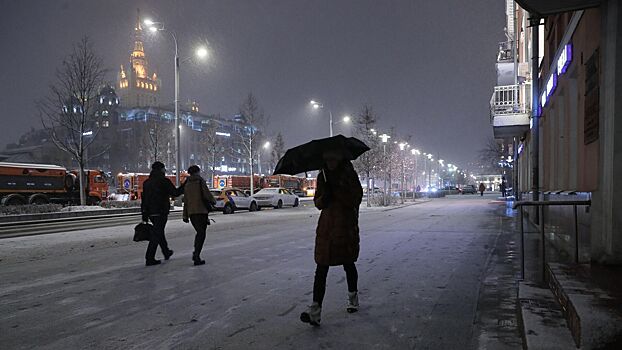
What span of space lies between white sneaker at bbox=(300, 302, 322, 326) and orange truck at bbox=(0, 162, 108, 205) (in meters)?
27.5

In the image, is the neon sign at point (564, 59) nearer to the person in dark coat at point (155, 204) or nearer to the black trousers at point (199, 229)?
the black trousers at point (199, 229)

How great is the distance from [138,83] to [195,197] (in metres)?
177

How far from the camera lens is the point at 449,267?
7.95 meters

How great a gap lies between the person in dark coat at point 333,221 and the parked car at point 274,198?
2464 cm

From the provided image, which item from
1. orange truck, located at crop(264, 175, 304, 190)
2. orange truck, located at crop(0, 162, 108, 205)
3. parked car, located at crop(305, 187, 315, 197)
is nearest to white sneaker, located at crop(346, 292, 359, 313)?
orange truck, located at crop(0, 162, 108, 205)

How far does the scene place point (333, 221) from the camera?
4.70 metres

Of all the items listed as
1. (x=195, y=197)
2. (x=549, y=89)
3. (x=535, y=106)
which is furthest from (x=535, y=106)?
(x=195, y=197)

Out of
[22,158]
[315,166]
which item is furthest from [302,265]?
[22,158]

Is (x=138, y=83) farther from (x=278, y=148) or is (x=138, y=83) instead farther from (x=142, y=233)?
(x=142, y=233)

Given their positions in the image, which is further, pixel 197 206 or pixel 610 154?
pixel 197 206

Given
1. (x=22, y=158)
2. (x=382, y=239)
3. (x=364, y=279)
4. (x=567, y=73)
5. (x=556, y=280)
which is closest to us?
(x=556, y=280)

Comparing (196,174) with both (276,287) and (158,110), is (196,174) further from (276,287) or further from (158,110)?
(158,110)

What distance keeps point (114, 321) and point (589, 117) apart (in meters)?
7.34

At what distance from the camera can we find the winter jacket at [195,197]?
27.7 ft
